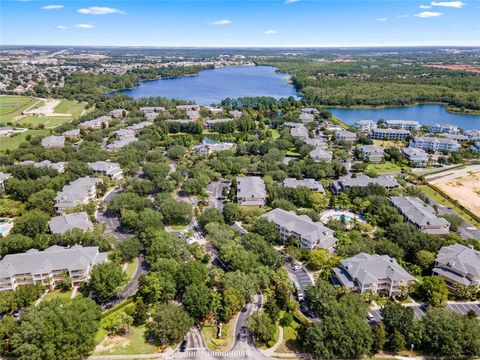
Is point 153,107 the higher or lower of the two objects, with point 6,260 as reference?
higher

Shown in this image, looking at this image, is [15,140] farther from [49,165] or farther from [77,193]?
[77,193]

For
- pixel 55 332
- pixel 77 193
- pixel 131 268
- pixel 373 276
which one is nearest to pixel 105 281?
pixel 131 268

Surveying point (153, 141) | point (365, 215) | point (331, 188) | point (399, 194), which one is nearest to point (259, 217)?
point (365, 215)

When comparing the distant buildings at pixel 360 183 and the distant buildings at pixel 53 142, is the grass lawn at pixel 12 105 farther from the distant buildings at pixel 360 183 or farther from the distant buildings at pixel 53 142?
the distant buildings at pixel 360 183

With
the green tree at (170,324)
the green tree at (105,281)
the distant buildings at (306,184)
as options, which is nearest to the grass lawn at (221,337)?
the green tree at (170,324)

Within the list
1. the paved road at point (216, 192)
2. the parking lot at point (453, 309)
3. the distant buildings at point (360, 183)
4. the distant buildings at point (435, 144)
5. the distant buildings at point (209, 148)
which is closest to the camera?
the parking lot at point (453, 309)

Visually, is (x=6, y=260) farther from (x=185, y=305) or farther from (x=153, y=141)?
(x=153, y=141)

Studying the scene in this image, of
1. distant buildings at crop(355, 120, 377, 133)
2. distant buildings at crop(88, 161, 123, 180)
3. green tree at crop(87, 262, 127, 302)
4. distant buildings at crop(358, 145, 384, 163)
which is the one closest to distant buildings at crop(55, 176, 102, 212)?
distant buildings at crop(88, 161, 123, 180)

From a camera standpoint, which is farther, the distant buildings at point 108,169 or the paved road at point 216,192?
the distant buildings at point 108,169

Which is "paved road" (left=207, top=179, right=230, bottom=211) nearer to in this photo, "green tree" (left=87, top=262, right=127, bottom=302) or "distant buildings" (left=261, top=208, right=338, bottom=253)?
"distant buildings" (left=261, top=208, right=338, bottom=253)
